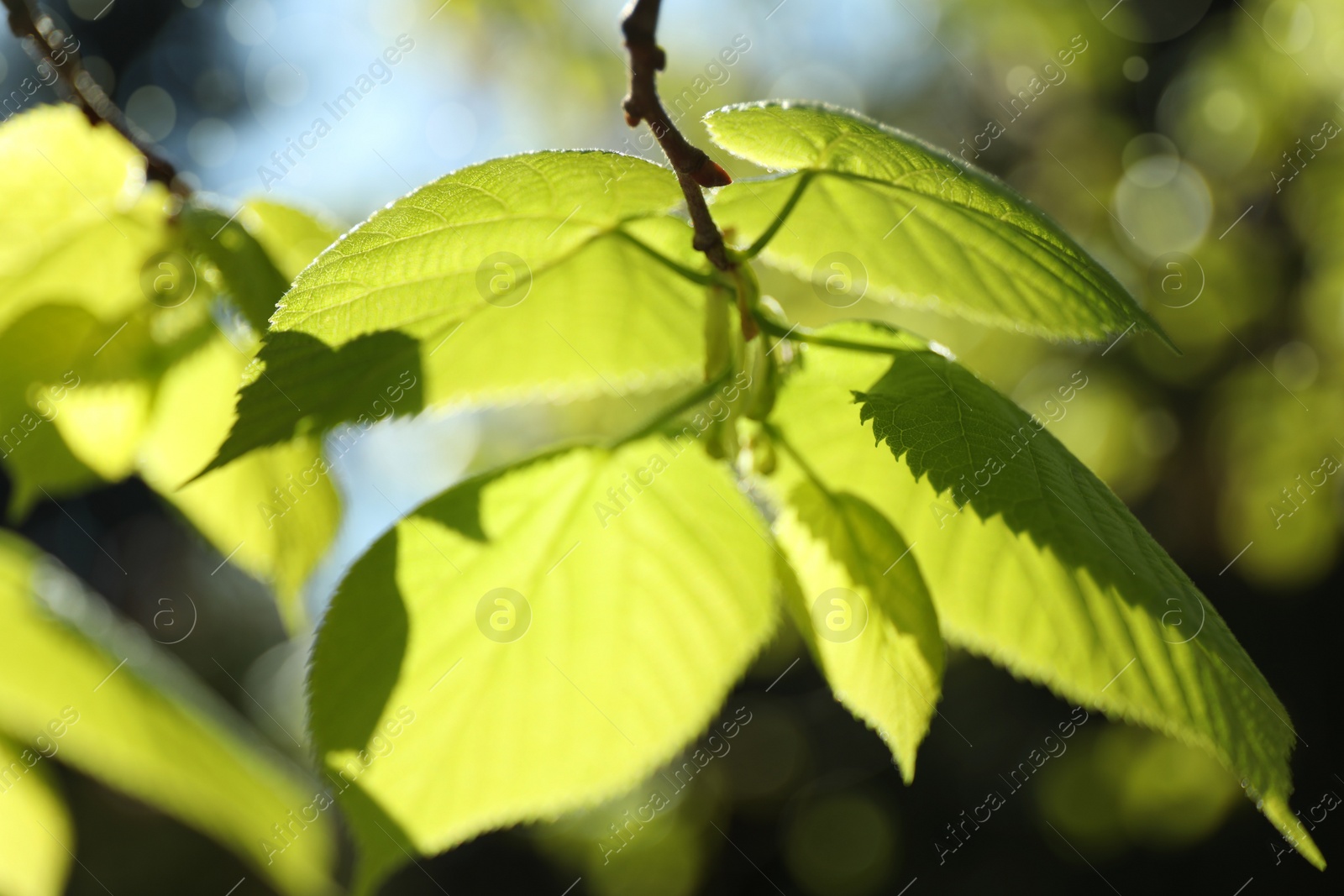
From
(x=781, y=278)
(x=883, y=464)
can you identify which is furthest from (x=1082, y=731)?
(x=883, y=464)

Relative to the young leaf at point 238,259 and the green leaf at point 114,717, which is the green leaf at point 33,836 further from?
the young leaf at point 238,259

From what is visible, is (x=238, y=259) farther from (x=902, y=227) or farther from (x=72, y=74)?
(x=902, y=227)

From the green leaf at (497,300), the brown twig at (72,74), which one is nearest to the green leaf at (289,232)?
the brown twig at (72,74)

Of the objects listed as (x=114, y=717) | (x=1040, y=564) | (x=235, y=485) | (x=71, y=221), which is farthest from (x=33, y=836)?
(x=1040, y=564)

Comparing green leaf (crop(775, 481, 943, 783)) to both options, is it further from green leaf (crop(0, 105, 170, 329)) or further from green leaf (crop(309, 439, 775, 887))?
green leaf (crop(0, 105, 170, 329))

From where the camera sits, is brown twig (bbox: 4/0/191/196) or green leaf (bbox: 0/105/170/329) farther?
green leaf (bbox: 0/105/170/329)

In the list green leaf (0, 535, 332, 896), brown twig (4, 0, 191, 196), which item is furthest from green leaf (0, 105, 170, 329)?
green leaf (0, 535, 332, 896)

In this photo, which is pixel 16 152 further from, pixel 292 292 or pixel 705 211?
pixel 705 211
